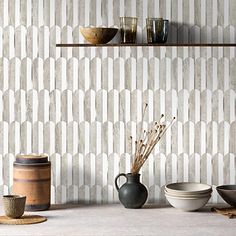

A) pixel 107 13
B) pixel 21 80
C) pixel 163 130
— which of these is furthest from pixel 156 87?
pixel 21 80

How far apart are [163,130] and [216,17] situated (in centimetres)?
65

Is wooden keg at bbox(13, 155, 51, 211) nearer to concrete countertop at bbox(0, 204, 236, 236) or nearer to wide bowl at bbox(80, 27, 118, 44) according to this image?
concrete countertop at bbox(0, 204, 236, 236)

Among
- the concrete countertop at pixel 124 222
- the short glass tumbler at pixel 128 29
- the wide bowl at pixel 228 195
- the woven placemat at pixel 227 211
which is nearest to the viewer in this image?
the concrete countertop at pixel 124 222

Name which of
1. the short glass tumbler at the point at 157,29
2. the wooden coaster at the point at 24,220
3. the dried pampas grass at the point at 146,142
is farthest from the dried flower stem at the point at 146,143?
the wooden coaster at the point at 24,220

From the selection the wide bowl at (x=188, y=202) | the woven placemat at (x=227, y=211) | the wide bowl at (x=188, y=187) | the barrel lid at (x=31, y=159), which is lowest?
the woven placemat at (x=227, y=211)

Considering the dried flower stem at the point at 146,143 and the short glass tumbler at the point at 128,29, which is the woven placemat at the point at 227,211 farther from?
the short glass tumbler at the point at 128,29

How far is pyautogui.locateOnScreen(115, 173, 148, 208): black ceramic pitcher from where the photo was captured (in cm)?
320

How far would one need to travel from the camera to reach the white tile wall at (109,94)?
3.39m

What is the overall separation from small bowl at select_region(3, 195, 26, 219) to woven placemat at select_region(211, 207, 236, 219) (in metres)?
0.93

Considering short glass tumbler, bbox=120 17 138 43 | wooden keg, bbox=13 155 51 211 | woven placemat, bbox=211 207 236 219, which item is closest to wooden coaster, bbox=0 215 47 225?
wooden keg, bbox=13 155 51 211

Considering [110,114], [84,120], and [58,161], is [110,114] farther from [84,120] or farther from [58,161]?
[58,161]

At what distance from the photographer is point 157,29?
324 cm

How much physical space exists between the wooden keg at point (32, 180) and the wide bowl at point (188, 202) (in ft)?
2.02

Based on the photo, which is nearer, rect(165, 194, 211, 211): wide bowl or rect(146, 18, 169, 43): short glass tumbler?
rect(165, 194, 211, 211): wide bowl
